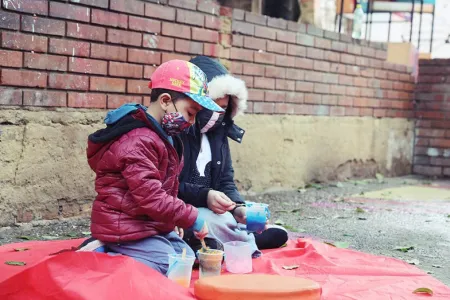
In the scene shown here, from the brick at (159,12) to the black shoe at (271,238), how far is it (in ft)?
6.61

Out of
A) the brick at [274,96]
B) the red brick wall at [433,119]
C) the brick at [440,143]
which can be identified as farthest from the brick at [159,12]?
the brick at [440,143]

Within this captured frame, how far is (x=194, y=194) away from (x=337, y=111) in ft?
13.8

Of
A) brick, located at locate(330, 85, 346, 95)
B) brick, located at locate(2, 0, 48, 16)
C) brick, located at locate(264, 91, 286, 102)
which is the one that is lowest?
brick, located at locate(264, 91, 286, 102)

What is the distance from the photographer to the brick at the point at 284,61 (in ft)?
21.0

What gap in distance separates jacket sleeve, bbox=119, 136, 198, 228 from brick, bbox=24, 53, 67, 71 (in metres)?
1.64

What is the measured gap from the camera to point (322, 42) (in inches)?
275

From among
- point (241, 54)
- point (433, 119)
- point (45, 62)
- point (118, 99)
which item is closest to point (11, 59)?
point (45, 62)

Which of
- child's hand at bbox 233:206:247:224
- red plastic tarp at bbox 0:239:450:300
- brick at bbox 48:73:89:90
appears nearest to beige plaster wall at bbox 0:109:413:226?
brick at bbox 48:73:89:90

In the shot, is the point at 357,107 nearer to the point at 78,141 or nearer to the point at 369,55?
the point at 369,55

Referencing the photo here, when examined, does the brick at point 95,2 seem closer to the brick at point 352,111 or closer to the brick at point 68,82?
the brick at point 68,82

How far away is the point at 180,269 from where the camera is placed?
2.84 m

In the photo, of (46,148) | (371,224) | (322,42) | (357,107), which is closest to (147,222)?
(46,148)

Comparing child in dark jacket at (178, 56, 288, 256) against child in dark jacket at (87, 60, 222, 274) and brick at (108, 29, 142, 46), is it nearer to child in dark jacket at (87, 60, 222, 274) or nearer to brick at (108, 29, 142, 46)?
child in dark jacket at (87, 60, 222, 274)

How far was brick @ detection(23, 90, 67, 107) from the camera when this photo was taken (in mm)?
4180
